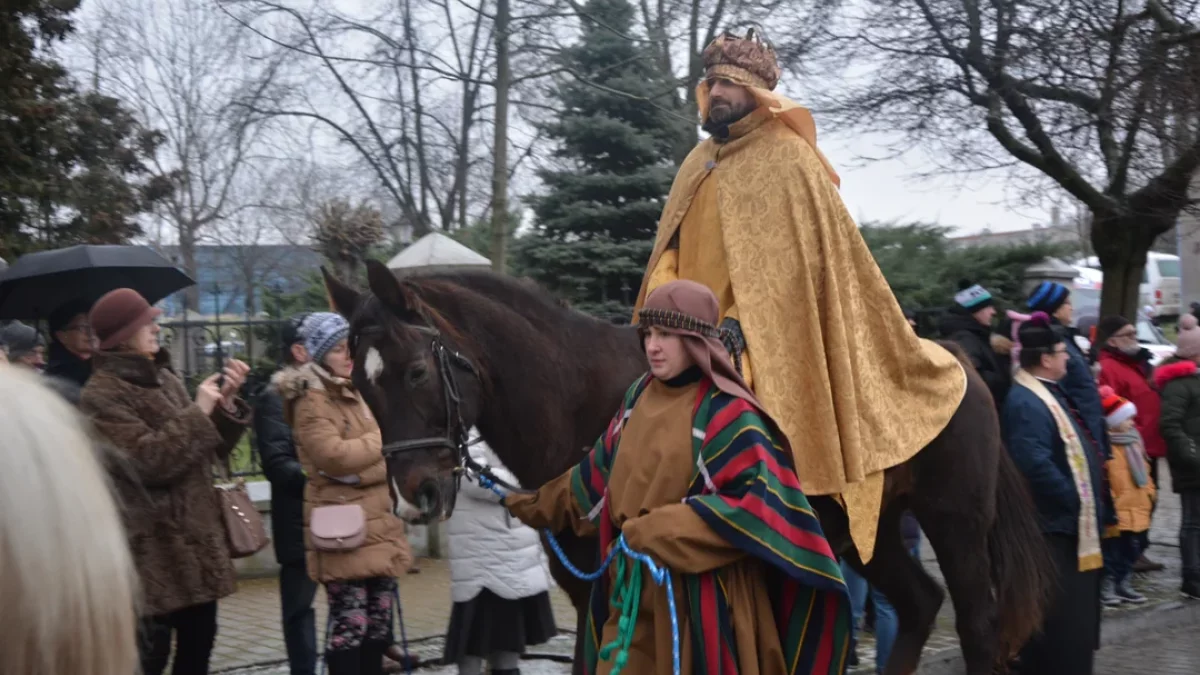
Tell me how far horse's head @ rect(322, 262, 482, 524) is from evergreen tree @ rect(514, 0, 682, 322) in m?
9.55

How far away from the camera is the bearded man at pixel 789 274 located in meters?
4.42

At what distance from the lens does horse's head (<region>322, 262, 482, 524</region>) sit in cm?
410

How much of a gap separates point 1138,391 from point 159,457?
23.8 feet

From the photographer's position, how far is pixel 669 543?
3.38 meters

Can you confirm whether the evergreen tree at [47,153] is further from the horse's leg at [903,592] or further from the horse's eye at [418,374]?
the horse's leg at [903,592]

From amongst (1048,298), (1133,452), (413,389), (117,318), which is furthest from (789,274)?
(1133,452)

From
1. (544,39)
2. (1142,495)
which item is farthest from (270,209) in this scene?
(1142,495)

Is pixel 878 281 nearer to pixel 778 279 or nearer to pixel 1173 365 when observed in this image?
pixel 778 279

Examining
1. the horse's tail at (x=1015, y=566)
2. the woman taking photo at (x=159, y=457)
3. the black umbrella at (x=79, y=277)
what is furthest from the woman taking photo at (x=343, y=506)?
the horse's tail at (x=1015, y=566)

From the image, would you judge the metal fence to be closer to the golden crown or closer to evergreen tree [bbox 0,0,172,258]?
evergreen tree [bbox 0,0,172,258]

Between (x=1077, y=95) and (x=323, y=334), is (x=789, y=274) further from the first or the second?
(x=1077, y=95)

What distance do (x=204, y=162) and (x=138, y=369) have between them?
22888mm

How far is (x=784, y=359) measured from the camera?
4.43 meters

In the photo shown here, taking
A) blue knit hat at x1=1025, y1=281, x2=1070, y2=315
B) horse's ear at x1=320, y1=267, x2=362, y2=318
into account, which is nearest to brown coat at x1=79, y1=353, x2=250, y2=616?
horse's ear at x1=320, y1=267, x2=362, y2=318
